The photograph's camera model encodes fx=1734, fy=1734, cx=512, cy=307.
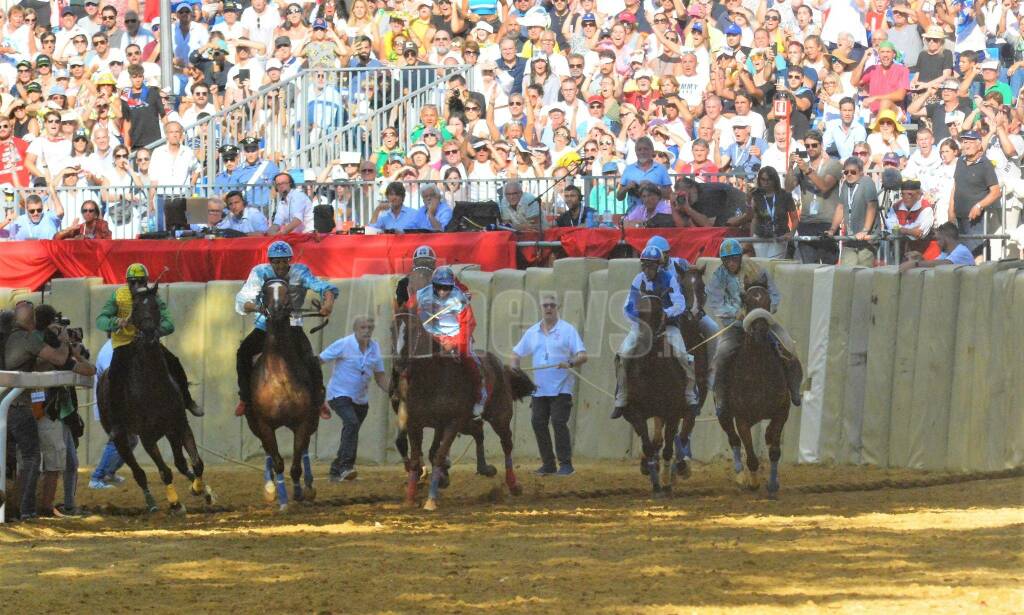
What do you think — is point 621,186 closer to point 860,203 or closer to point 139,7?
point 860,203

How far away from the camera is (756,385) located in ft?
52.9

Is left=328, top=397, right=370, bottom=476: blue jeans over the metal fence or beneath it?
beneath

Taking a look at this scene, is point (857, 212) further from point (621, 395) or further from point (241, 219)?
point (241, 219)

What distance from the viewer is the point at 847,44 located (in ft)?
72.3

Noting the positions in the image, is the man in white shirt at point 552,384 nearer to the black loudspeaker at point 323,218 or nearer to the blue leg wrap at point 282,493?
the black loudspeaker at point 323,218

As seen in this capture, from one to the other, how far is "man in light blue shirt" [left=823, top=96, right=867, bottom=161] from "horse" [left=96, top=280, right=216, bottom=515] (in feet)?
28.7

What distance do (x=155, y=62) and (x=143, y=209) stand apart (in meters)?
5.22

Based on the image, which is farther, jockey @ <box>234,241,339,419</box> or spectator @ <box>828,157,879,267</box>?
spectator @ <box>828,157,879,267</box>

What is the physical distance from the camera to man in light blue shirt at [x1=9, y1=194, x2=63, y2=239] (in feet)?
74.1

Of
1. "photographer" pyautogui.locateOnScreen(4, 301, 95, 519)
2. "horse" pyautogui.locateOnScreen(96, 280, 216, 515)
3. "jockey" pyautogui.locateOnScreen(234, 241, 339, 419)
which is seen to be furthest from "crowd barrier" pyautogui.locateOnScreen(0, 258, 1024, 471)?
"photographer" pyautogui.locateOnScreen(4, 301, 95, 519)

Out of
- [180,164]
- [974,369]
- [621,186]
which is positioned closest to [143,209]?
[180,164]

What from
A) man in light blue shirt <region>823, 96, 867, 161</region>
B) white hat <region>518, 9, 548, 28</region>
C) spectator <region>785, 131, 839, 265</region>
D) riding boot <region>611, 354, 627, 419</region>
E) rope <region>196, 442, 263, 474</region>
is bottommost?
rope <region>196, 442, 263, 474</region>

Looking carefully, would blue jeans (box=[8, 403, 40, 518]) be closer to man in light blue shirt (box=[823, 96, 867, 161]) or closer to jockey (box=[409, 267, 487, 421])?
jockey (box=[409, 267, 487, 421])

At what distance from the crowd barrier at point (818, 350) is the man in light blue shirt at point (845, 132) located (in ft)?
7.53
